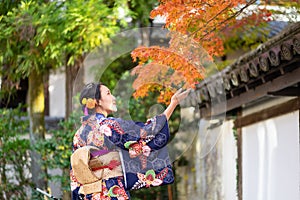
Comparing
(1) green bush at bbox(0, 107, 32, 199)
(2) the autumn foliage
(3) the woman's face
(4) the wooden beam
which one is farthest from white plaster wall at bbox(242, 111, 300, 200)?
(1) green bush at bbox(0, 107, 32, 199)

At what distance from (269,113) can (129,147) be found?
341 cm

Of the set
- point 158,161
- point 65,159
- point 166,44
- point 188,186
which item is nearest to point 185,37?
point 166,44

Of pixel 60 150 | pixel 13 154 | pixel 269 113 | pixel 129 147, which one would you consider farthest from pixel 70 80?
pixel 129 147

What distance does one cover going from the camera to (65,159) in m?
9.87

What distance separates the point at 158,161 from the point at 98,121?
0.50 meters

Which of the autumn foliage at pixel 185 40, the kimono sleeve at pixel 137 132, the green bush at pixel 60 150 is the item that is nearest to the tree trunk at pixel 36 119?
the green bush at pixel 60 150

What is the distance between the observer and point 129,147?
4.57m

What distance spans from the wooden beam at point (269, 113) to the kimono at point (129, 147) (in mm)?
2544

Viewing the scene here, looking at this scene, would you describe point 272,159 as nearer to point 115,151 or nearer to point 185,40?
point 185,40

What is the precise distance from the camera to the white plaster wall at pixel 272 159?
7.05m

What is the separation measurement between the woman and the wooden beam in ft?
8.33

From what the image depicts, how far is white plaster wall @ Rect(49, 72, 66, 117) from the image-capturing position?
15.1 m

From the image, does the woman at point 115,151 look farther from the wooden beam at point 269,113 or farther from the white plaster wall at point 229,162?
the white plaster wall at point 229,162

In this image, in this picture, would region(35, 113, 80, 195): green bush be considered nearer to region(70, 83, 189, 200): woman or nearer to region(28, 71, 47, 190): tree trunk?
region(28, 71, 47, 190): tree trunk
